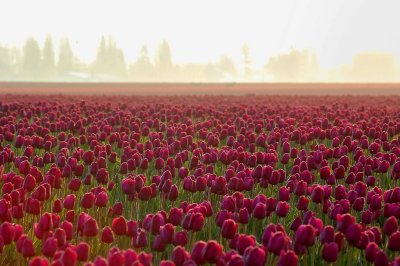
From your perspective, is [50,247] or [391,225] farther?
[391,225]

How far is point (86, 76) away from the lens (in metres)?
194

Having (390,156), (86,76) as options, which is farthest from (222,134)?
(86,76)

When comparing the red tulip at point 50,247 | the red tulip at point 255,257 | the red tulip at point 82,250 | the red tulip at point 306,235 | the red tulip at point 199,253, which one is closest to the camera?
the red tulip at point 255,257

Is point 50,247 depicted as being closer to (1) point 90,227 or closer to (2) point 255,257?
(1) point 90,227

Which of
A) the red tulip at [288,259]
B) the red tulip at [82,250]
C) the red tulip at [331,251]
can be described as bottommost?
the red tulip at [331,251]

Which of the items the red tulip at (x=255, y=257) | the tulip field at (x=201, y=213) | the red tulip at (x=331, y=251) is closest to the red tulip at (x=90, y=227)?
the tulip field at (x=201, y=213)

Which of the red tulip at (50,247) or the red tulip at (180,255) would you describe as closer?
the red tulip at (180,255)

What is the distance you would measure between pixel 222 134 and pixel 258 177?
4781 millimetres

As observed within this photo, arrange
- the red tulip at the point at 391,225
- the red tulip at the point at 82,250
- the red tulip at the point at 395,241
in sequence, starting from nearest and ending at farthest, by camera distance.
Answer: the red tulip at the point at 82,250, the red tulip at the point at 395,241, the red tulip at the point at 391,225

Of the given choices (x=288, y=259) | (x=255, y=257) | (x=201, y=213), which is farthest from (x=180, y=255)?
(x=201, y=213)

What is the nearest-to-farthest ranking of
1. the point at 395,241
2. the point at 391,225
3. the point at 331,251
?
the point at 331,251
the point at 395,241
the point at 391,225

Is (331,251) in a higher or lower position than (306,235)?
lower

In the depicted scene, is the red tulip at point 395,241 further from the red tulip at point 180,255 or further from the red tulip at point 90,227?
the red tulip at point 90,227

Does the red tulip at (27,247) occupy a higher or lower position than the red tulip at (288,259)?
lower
